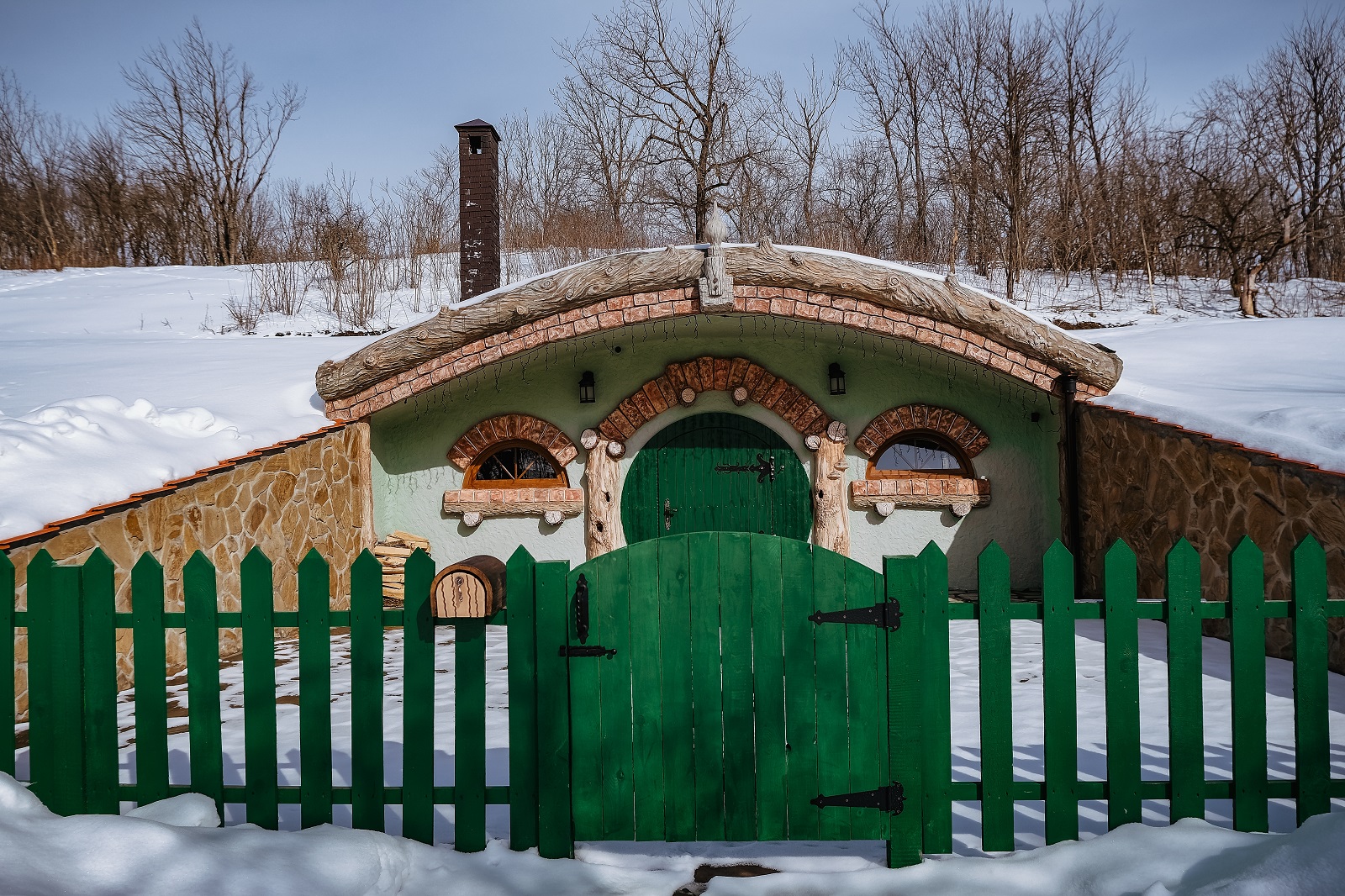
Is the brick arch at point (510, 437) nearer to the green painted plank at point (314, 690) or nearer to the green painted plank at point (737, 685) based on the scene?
the green painted plank at point (314, 690)

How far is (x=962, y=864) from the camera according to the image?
2682 mm

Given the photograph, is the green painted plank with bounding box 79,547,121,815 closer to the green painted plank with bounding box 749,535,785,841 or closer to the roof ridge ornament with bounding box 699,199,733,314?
the green painted plank with bounding box 749,535,785,841

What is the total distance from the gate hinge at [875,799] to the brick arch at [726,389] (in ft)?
17.7

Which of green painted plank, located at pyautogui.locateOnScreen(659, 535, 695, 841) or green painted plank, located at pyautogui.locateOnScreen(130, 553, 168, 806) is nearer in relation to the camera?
green painted plank, located at pyautogui.locateOnScreen(659, 535, 695, 841)

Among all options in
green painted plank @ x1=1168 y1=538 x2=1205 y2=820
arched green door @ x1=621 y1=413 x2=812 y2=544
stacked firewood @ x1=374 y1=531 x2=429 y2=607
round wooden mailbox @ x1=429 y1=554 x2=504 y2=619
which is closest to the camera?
round wooden mailbox @ x1=429 y1=554 x2=504 y2=619

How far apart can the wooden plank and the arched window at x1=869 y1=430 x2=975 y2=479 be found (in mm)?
5529

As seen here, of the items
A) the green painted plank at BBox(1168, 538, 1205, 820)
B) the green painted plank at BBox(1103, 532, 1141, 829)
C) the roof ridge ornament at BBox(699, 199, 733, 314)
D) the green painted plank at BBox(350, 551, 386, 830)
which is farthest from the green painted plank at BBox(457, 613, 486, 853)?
the roof ridge ornament at BBox(699, 199, 733, 314)

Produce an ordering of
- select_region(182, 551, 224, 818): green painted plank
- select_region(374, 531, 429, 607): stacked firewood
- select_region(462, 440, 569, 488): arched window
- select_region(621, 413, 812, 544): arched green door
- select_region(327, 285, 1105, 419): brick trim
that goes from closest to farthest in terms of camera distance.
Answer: select_region(182, 551, 224, 818): green painted plank, select_region(327, 285, 1105, 419): brick trim, select_region(374, 531, 429, 607): stacked firewood, select_region(621, 413, 812, 544): arched green door, select_region(462, 440, 569, 488): arched window

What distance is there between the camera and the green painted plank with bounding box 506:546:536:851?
2822mm

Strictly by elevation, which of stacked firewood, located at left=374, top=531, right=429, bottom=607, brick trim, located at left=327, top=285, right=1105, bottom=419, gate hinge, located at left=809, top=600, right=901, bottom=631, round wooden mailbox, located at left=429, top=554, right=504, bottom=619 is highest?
brick trim, located at left=327, top=285, right=1105, bottom=419

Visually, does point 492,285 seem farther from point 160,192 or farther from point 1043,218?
point 160,192

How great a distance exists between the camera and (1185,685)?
2814mm

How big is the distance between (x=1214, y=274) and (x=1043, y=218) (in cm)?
351

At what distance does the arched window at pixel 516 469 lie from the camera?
26.9ft
